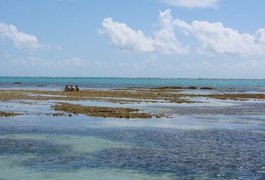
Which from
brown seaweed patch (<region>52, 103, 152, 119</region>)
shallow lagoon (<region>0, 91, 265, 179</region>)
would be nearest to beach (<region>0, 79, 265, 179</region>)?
shallow lagoon (<region>0, 91, 265, 179</region>)

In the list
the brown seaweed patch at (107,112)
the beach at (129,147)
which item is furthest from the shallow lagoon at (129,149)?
the brown seaweed patch at (107,112)

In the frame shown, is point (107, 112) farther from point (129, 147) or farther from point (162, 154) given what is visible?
point (162, 154)

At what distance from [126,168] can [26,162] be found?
15.5 feet

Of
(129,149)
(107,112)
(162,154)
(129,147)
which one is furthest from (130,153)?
(107,112)

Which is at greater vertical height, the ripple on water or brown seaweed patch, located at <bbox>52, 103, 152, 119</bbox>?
brown seaweed patch, located at <bbox>52, 103, 152, 119</bbox>

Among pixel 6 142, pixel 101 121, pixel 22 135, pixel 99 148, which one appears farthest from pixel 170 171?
pixel 101 121

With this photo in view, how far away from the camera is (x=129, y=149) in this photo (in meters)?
24.4

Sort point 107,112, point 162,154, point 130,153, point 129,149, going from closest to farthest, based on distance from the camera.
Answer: point 162,154
point 130,153
point 129,149
point 107,112

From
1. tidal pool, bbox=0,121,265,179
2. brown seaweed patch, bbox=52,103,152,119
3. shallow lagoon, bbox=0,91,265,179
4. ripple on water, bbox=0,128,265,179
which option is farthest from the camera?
brown seaweed patch, bbox=52,103,152,119

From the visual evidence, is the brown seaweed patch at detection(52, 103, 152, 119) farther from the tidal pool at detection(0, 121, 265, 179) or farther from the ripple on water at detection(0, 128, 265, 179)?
the ripple on water at detection(0, 128, 265, 179)

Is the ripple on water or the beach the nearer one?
the beach

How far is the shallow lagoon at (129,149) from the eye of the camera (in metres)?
19.0

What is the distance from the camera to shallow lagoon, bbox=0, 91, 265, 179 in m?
19.0

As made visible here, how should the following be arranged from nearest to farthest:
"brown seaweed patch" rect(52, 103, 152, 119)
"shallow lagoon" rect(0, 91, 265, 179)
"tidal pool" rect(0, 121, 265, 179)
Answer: "tidal pool" rect(0, 121, 265, 179) < "shallow lagoon" rect(0, 91, 265, 179) < "brown seaweed patch" rect(52, 103, 152, 119)
